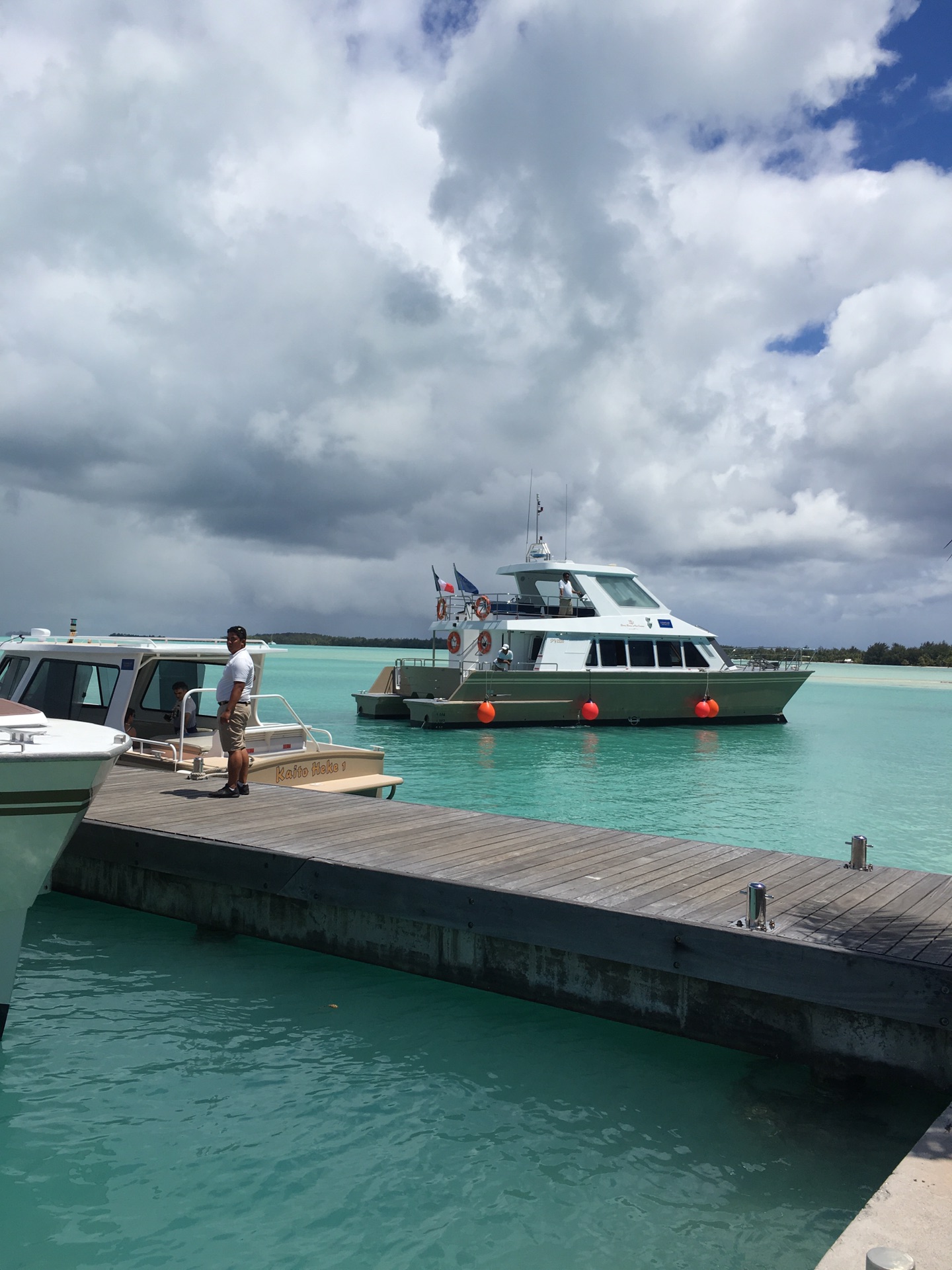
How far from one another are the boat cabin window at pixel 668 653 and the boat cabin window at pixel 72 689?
79.5 ft

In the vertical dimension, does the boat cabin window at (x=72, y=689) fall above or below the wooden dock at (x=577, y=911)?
above

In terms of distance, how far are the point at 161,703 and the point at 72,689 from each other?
1.13 m

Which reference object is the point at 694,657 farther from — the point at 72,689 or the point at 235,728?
the point at 235,728

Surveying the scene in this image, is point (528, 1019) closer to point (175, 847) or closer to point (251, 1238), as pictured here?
point (251, 1238)

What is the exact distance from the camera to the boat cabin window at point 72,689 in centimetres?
1131

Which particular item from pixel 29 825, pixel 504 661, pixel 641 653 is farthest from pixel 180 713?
pixel 641 653

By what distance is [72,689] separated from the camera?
37.6ft

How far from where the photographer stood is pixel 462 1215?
14.8ft

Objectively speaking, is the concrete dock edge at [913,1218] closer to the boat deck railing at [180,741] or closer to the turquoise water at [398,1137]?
the turquoise water at [398,1137]

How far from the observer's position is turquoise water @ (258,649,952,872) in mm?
15555

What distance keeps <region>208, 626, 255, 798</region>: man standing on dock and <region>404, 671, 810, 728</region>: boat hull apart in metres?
20.0

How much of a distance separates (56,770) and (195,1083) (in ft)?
6.96

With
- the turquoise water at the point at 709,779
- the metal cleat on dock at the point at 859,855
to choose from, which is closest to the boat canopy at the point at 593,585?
the turquoise water at the point at 709,779

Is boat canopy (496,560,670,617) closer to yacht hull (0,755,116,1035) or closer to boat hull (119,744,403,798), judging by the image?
boat hull (119,744,403,798)
